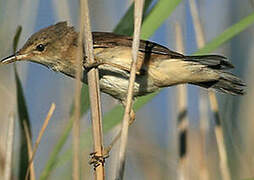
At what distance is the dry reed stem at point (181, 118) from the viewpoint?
264 cm

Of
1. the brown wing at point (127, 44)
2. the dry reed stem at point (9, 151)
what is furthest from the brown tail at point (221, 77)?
the dry reed stem at point (9, 151)

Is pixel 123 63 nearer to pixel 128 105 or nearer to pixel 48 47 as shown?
pixel 48 47

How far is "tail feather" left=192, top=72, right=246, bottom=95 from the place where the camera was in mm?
2447

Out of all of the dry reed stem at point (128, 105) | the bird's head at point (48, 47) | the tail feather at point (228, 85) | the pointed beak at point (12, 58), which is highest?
the bird's head at point (48, 47)

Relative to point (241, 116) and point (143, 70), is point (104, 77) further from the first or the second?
point (241, 116)

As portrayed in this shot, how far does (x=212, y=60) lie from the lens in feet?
7.40

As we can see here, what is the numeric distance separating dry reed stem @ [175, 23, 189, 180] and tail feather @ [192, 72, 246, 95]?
192mm

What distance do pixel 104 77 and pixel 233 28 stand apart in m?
0.66

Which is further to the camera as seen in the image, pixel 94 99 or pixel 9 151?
pixel 9 151

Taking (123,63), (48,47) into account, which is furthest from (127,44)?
(48,47)

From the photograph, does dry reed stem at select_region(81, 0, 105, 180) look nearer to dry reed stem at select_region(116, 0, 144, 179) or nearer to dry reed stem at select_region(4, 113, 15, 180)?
dry reed stem at select_region(116, 0, 144, 179)

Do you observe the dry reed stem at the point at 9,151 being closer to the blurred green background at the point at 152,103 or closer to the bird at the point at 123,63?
the bird at the point at 123,63

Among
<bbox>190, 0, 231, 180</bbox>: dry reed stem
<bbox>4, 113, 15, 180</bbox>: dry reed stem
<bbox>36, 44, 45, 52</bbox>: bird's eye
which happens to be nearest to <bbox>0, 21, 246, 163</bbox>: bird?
<bbox>36, 44, 45, 52</bbox>: bird's eye

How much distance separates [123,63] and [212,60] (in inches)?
16.3
